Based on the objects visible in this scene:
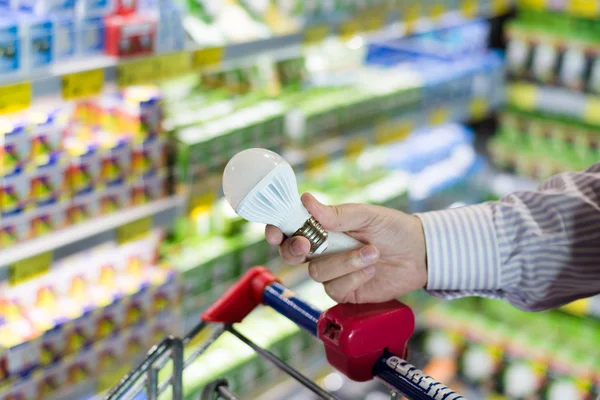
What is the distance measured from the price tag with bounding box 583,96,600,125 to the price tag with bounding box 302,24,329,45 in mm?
1426

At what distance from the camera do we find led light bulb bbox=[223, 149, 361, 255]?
1001 millimetres

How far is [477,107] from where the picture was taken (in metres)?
3.48

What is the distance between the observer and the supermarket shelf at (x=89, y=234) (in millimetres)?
1883

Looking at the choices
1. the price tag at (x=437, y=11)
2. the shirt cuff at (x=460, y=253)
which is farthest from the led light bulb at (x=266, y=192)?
the price tag at (x=437, y=11)

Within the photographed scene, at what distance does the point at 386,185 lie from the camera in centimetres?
301

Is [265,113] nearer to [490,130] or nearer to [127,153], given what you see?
[127,153]

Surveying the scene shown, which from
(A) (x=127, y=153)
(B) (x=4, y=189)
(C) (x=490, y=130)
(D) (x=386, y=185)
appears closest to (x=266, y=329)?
(D) (x=386, y=185)

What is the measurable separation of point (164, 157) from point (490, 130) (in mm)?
2123

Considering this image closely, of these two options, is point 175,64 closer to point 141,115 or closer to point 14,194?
point 141,115

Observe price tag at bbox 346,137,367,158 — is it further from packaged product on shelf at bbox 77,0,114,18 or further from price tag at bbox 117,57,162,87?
packaged product on shelf at bbox 77,0,114,18

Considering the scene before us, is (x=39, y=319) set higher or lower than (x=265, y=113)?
lower

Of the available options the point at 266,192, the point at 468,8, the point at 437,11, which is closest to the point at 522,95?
the point at 468,8

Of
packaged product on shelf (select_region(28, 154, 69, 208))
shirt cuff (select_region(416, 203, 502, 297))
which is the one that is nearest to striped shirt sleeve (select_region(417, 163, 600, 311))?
shirt cuff (select_region(416, 203, 502, 297))

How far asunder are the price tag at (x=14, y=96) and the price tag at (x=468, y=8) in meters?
1.95
